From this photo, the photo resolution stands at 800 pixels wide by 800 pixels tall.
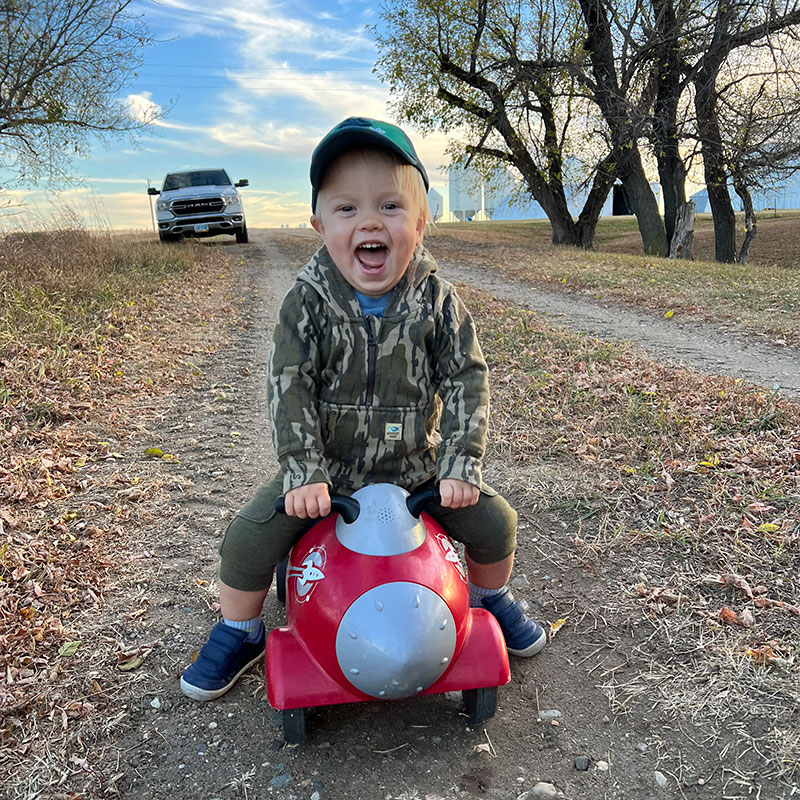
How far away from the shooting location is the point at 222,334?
25.4ft

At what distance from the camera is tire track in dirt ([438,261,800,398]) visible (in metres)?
5.60

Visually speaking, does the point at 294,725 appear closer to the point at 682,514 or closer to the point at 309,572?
the point at 309,572

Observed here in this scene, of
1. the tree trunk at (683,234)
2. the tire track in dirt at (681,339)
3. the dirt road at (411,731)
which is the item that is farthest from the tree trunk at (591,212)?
the dirt road at (411,731)

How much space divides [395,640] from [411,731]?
0.49m

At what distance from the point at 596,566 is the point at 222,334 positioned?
5.61m

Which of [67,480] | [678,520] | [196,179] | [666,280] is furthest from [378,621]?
[196,179]

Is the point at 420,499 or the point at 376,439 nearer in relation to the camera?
the point at 420,499

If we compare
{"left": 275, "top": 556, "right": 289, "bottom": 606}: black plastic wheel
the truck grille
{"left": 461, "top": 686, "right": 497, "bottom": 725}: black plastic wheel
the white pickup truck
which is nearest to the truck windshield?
the white pickup truck

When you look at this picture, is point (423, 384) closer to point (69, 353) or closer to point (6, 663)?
point (6, 663)

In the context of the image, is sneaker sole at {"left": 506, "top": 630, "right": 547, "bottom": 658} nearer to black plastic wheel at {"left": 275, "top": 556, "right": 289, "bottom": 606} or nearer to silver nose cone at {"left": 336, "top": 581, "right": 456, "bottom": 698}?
silver nose cone at {"left": 336, "top": 581, "right": 456, "bottom": 698}

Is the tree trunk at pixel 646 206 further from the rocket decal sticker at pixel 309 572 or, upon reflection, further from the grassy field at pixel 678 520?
the rocket decal sticker at pixel 309 572

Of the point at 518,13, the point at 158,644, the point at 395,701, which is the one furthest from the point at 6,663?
the point at 518,13

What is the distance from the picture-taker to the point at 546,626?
272 centimetres

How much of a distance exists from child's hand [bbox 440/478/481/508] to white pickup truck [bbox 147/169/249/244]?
15.4 m
